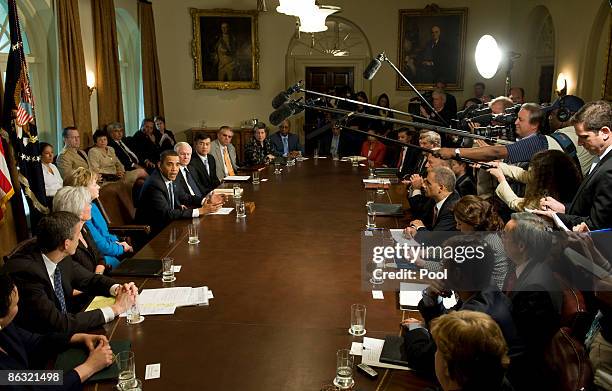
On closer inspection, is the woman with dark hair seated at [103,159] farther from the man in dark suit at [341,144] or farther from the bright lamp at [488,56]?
the bright lamp at [488,56]

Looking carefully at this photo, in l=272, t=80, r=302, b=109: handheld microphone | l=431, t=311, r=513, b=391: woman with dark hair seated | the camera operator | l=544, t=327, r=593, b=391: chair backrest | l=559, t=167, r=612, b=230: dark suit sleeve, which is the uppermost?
l=272, t=80, r=302, b=109: handheld microphone

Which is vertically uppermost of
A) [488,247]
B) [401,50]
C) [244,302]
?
[401,50]

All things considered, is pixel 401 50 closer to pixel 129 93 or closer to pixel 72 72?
pixel 129 93

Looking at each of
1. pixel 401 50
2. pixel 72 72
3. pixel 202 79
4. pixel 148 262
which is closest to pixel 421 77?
pixel 401 50

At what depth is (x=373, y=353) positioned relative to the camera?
2123 mm

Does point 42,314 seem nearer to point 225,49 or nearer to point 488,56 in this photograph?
point 488,56

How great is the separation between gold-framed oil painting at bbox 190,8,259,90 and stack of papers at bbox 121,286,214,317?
878cm

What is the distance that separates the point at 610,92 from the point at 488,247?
5235 mm

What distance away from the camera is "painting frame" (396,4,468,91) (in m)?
10.5

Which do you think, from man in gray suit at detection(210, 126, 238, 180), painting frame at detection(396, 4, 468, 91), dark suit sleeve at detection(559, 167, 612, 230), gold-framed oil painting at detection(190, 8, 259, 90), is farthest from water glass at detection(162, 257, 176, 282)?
gold-framed oil painting at detection(190, 8, 259, 90)

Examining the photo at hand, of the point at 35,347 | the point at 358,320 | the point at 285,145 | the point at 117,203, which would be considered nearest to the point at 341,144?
the point at 285,145

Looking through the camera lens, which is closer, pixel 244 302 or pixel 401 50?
pixel 244 302

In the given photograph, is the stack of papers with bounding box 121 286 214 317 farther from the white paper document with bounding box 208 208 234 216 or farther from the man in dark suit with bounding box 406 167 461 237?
the white paper document with bounding box 208 208 234 216

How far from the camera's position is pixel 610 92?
6457mm
